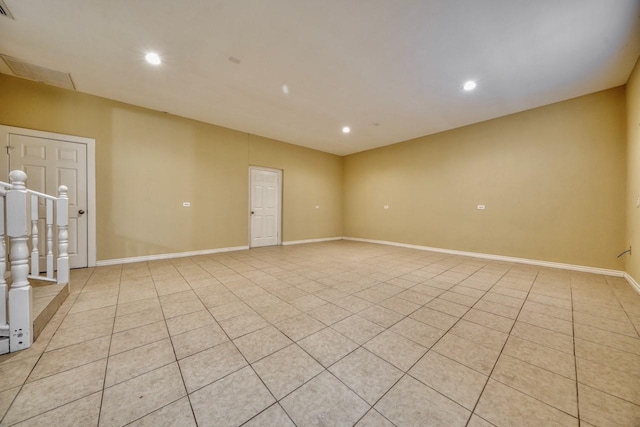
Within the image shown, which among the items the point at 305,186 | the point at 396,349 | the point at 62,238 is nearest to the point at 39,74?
the point at 62,238

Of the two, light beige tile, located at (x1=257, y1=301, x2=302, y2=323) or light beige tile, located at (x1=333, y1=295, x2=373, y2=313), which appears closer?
light beige tile, located at (x1=257, y1=301, x2=302, y2=323)

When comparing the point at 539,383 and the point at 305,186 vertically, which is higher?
the point at 305,186

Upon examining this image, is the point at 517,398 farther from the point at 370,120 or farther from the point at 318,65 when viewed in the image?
the point at 370,120

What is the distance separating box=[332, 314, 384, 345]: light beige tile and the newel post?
2.36 m

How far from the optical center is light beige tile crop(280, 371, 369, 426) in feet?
3.84

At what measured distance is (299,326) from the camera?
210 cm

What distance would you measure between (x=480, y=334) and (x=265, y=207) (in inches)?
214

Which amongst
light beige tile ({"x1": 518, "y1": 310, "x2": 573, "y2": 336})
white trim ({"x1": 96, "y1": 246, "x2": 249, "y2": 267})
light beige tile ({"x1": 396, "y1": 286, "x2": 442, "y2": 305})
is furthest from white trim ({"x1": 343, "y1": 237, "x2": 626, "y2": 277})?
white trim ({"x1": 96, "y1": 246, "x2": 249, "y2": 267})

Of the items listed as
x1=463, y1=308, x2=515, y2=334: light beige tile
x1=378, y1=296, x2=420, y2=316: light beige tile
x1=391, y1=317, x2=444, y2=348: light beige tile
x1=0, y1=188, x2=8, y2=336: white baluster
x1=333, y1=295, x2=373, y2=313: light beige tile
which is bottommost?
x1=391, y1=317, x2=444, y2=348: light beige tile

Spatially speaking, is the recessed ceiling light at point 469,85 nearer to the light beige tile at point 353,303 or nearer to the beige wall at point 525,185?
the beige wall at point 525,185

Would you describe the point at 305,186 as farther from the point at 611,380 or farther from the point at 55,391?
the point at 611,380

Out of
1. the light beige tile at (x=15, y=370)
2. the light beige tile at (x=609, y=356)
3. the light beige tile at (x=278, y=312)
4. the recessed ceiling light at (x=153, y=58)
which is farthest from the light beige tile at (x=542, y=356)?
the recessed ceiling light at (x=153, y=58)

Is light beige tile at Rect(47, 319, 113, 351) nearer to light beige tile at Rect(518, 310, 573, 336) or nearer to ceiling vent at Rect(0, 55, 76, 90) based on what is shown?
ceiling vent at Rect(0, 55, 76, 90)

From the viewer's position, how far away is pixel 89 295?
2.77 meters
